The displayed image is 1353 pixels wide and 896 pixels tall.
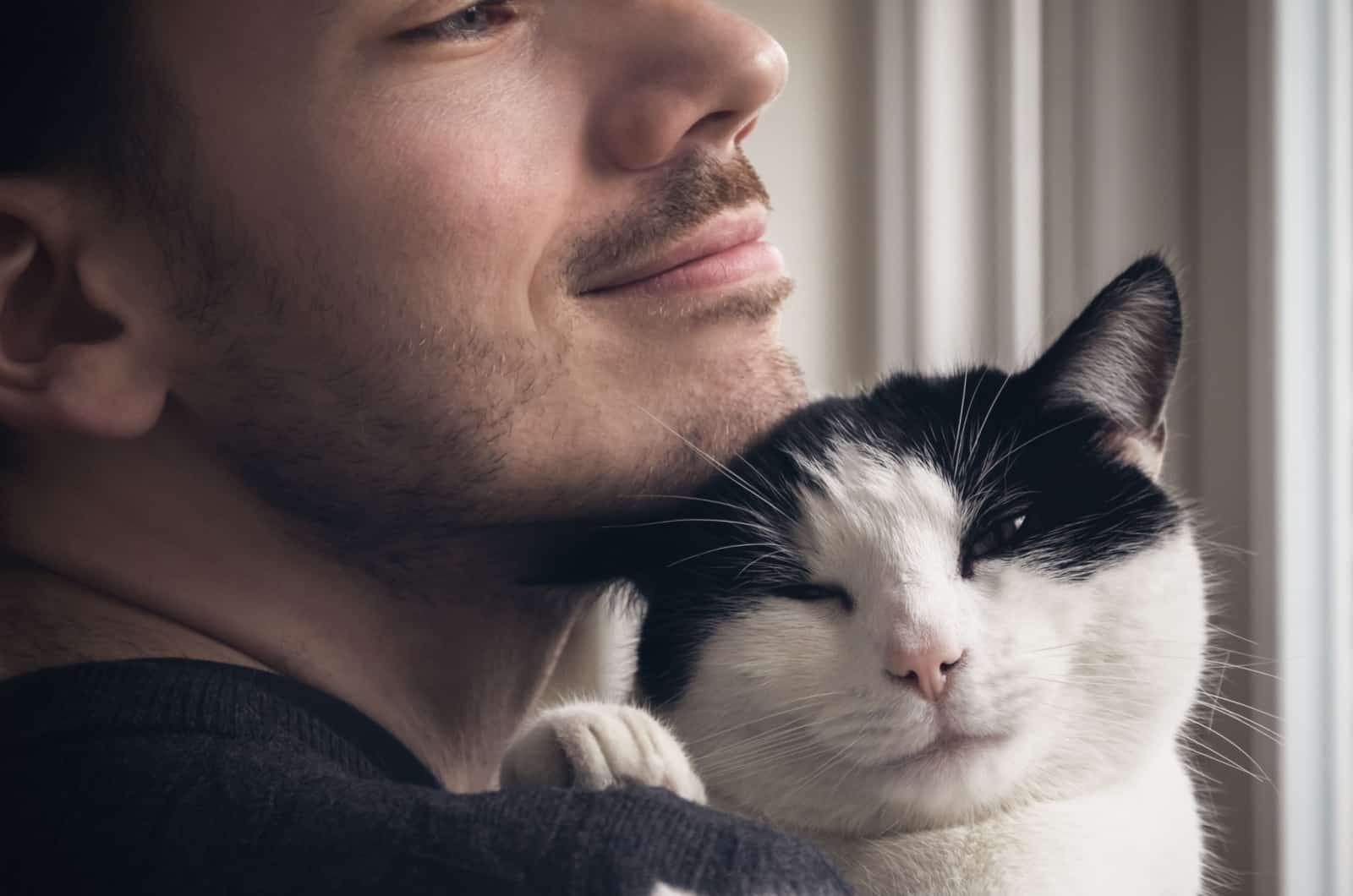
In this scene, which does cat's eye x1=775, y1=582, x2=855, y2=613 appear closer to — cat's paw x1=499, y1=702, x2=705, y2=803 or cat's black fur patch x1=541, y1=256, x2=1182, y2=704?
cat's black fur patch x1=541, y1=256, x2=1182, y2=704

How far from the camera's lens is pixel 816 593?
2.59 ft

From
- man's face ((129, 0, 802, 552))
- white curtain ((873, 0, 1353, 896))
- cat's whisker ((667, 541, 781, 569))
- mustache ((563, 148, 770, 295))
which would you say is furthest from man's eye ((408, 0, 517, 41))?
white curtain ((873, 0, 1353, 896))

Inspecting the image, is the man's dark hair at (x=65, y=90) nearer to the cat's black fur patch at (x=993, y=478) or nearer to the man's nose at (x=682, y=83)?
the man's nose at (x=682, y=83)

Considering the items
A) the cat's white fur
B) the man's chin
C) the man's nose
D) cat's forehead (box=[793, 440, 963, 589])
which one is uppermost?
the man's nose

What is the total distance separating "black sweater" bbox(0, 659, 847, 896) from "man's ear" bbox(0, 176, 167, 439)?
0.68 feet

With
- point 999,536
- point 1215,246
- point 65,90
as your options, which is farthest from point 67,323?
point 1215,246

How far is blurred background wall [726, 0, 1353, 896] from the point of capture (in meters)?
1.21

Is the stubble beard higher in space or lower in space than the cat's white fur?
higher

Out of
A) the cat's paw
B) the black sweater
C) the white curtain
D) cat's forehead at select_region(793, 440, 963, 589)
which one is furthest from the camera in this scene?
the white curtain

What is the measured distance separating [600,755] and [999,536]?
12.0 inches

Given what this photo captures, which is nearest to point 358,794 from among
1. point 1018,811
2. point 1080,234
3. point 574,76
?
point 1018,811

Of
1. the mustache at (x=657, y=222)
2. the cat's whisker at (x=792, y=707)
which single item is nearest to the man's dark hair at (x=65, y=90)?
the mustache at (x=657, y=222)

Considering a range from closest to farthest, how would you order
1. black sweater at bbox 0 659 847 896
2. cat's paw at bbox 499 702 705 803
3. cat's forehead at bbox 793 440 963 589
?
1. black sweater at bbox 0 659 847 896
2. cat's paw at bbox 499 702 705 803
3. cat's forehead at bbox 793 440 963 589

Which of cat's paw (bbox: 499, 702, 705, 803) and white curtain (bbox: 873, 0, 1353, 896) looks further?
white curtain (bbox: 873, 0, 1353, 896)
